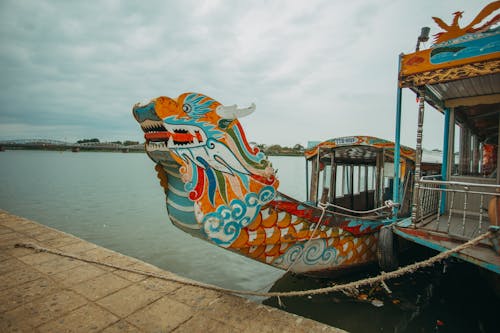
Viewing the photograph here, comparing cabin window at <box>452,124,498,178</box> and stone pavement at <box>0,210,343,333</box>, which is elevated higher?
cabin window at <box>452,124,498,178</box>

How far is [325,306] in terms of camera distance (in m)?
4.59

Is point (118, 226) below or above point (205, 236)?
below

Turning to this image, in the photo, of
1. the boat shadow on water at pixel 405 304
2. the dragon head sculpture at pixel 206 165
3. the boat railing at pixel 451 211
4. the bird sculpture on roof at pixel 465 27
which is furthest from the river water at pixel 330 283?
the bird sculpture on roof at pixel 465 27

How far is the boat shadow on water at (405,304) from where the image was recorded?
4.16 m

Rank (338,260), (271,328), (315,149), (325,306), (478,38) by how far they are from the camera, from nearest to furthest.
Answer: (271,328) → (478,38) → (325,306) → (338,260) → (315,149)

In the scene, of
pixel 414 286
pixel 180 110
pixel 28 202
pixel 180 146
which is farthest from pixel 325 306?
pixel 28 202

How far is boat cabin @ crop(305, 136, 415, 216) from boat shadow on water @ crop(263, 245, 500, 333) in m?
1.56

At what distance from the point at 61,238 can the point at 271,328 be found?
4.94 m

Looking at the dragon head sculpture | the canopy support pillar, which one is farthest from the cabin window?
the dragon head sculpture

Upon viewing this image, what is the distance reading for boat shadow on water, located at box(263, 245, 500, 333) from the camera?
4.16 m

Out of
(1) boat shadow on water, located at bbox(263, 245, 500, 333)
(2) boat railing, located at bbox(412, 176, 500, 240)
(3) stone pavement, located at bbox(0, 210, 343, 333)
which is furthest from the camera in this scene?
(2) boat railing, located at bbox(412, 176, 500, 240)

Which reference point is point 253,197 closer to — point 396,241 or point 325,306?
point 325,306

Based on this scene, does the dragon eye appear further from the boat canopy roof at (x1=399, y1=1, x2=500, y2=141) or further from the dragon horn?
the boat canopy roof at (x1=399, y1=1, x2=500, y2=141)

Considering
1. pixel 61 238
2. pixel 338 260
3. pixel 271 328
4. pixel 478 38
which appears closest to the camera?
pixel 271 328
